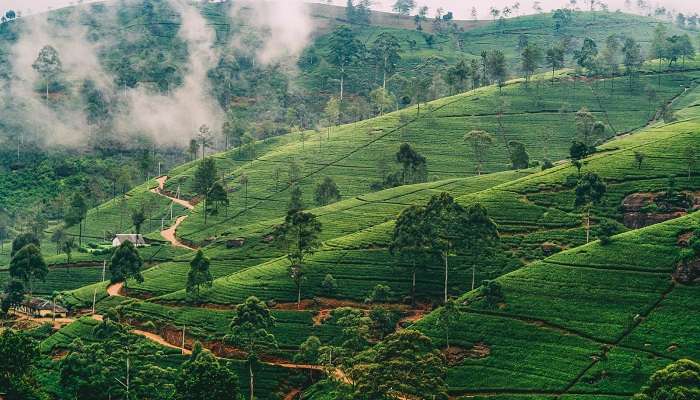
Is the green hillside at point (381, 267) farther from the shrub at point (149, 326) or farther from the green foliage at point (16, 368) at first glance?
the shrub at point (149, 326)

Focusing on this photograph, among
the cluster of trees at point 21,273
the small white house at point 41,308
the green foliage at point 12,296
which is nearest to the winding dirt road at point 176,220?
the cluster of trees at point 21,273

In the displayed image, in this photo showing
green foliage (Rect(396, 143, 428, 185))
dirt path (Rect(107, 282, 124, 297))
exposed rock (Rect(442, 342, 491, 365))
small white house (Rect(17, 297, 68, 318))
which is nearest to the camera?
exposed rock (Rect(442, 342, 491, 365))

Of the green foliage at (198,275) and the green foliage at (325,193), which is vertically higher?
the green foliage at (325,193)

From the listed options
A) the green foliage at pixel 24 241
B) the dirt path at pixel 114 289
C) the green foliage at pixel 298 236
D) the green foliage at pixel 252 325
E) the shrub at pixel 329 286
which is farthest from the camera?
the green foliage at pixel 24 241

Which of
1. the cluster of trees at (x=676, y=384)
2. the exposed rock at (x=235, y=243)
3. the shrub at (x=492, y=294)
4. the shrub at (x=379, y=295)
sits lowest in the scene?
the shrub at (x=379, y=295)

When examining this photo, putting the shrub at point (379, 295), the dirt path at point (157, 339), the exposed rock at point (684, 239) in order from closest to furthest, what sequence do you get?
the dirt path at point (157, 339) → the exposed rock at point (684, 239) → the shrub at point (379, 295)

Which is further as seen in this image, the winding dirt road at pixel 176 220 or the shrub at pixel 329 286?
the winding dirt road at pixel 176 220

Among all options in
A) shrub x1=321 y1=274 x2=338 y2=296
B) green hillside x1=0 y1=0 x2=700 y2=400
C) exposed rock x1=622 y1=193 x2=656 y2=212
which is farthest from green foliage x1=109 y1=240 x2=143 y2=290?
exposed rock x1=622 y1=193 x2=656 y2=212

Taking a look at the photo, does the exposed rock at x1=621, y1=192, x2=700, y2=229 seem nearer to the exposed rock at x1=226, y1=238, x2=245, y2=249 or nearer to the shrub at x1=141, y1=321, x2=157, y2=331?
the exposed rock at x1=226, y1=238, x2=245, y2=249

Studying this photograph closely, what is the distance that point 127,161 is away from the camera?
591ft

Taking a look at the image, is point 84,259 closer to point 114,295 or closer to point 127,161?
point 114,295

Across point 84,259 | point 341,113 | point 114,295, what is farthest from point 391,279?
point 341,113

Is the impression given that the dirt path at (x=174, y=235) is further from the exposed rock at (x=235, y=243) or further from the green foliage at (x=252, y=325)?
the green foliage at (x=252, y=325)

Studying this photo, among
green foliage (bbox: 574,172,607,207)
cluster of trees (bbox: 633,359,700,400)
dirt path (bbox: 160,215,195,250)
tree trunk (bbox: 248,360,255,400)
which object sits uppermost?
green foliage (bbox: 574,172,607,207)
